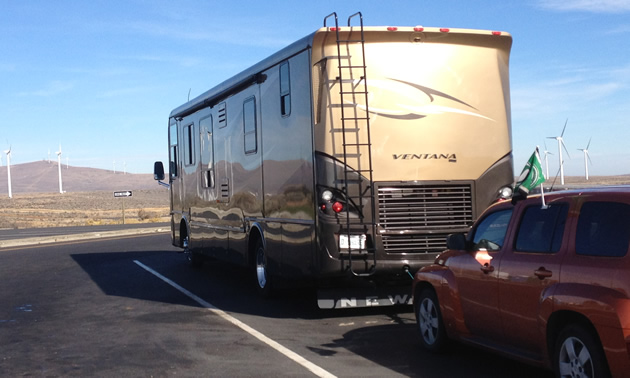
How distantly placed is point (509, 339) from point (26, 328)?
22.9 feet

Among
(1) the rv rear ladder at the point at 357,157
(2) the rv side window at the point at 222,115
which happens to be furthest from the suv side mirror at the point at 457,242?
(2) the rv side window at the point at 222,115

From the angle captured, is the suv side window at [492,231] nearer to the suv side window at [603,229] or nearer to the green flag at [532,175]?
the green flag at [532,175]

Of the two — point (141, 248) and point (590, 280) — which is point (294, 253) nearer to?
point (590, 280)

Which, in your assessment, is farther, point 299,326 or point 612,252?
point 299,326

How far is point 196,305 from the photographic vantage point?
12.9m

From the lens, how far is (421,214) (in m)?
10.6

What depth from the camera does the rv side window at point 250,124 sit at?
42.1ft

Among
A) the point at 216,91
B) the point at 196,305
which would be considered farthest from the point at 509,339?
the point at 216,91

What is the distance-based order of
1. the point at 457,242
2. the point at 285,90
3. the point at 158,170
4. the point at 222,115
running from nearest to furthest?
the point at 457,242
the point at 285,90
the point at 222,115
the point at 158,170

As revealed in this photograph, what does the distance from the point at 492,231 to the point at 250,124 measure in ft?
20.2

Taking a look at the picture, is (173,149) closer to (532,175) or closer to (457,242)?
(457,242)

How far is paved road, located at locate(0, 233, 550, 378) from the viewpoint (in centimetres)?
808

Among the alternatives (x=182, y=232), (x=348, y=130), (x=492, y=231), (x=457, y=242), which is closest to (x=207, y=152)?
(x=182, y=232)

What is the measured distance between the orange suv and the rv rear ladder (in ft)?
6.73
